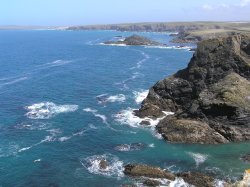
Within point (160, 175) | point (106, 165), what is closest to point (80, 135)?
point (106, 165)

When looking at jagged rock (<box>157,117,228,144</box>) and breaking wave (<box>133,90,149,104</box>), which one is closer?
jagged rock (<box>157,117,228,144</box>)

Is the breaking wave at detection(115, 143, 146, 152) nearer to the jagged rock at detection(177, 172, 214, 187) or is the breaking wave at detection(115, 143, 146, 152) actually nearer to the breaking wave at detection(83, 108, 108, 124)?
the jagged rock at detection(177, 172, 214, 187)

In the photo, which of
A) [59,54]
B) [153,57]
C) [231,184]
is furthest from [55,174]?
[59,54]

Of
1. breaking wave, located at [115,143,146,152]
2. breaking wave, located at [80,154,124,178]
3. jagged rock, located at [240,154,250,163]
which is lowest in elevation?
jagged rock, located at [240,154,250,163]

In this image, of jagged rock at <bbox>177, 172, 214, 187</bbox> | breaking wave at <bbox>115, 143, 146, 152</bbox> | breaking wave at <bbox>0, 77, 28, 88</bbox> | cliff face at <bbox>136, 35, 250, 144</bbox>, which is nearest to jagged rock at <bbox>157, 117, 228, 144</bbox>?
cliff face at <bbox>136, 35, 250, 144</bbox>

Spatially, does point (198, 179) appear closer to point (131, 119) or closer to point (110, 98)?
point (131, 119)

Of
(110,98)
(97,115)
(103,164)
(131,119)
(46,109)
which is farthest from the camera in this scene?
(110,98)

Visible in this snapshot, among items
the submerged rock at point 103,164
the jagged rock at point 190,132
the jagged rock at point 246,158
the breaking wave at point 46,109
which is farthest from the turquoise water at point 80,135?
the jagged rock at point 190,132
